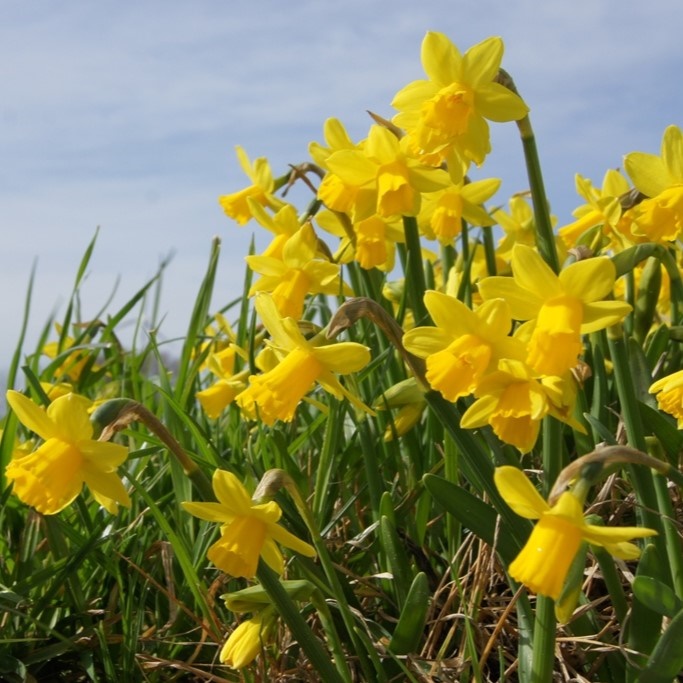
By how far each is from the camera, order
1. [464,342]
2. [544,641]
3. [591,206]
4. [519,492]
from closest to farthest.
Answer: [519,492] → [544,641] → [464,342] → [591,206]

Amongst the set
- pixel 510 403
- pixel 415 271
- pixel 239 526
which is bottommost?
pixel 239 526

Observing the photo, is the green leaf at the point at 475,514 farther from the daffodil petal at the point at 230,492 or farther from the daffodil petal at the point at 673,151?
the daffodil petal at the point at 673,151

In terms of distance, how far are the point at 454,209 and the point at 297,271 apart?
0.44 metres

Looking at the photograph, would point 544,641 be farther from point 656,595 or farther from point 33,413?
point 33,413

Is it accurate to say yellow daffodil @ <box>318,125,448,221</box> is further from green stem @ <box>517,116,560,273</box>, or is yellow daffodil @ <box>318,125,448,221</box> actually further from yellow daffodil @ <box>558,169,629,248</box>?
yellow daffodil @ <box>558,169,629,248</box>

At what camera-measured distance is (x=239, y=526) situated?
150 centimetres

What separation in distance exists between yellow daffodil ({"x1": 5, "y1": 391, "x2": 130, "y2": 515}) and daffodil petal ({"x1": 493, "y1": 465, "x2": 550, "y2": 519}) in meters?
0.65

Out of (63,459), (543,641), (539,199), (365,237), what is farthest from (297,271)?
(543,641)

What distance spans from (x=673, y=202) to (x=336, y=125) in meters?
0.79

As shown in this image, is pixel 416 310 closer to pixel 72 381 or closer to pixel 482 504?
pixel 482 504

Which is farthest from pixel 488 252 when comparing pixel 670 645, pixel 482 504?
pixel 670 645

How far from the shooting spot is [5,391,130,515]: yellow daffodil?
158cm

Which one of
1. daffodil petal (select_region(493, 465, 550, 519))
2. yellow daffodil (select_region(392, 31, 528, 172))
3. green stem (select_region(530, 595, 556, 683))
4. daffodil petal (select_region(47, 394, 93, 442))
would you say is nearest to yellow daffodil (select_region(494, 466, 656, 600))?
daffodil petal (select_region(493, 465, 550, 519))

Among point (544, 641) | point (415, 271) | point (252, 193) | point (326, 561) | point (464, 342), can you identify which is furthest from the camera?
point (252, 193)
